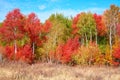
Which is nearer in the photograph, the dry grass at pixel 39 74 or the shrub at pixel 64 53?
the dry grass at pixel 39 74

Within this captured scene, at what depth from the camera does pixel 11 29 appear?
52.8m

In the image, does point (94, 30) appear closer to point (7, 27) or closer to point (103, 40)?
point (103, 40)

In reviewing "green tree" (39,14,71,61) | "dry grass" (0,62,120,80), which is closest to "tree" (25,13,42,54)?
"green tree" (39,14,71,61)

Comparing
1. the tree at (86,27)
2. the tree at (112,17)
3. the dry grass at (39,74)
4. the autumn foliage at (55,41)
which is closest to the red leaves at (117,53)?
the autumn foliage at (55,41)

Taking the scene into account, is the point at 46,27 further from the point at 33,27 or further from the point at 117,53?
the point at 117,53

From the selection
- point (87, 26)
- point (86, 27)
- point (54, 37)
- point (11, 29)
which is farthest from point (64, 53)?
point (86, 27)

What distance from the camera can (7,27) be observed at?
52688 mm

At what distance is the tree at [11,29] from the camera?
5204 centimetres

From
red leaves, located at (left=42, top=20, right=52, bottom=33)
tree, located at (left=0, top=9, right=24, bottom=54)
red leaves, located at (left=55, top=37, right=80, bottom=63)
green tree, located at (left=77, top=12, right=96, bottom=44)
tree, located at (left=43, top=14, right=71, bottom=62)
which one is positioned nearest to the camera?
tree, located at (left=0, top=9, right=24, bottom=54)

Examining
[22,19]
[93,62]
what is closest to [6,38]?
[22,19]

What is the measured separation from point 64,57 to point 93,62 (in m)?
5.31

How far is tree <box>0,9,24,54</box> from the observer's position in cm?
5204

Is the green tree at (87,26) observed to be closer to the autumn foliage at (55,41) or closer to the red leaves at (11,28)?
the autumn foliage at (55,41)

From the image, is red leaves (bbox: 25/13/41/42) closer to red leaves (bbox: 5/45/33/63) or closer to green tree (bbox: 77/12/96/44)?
red leaves (bbox: 5/45/33/63)
